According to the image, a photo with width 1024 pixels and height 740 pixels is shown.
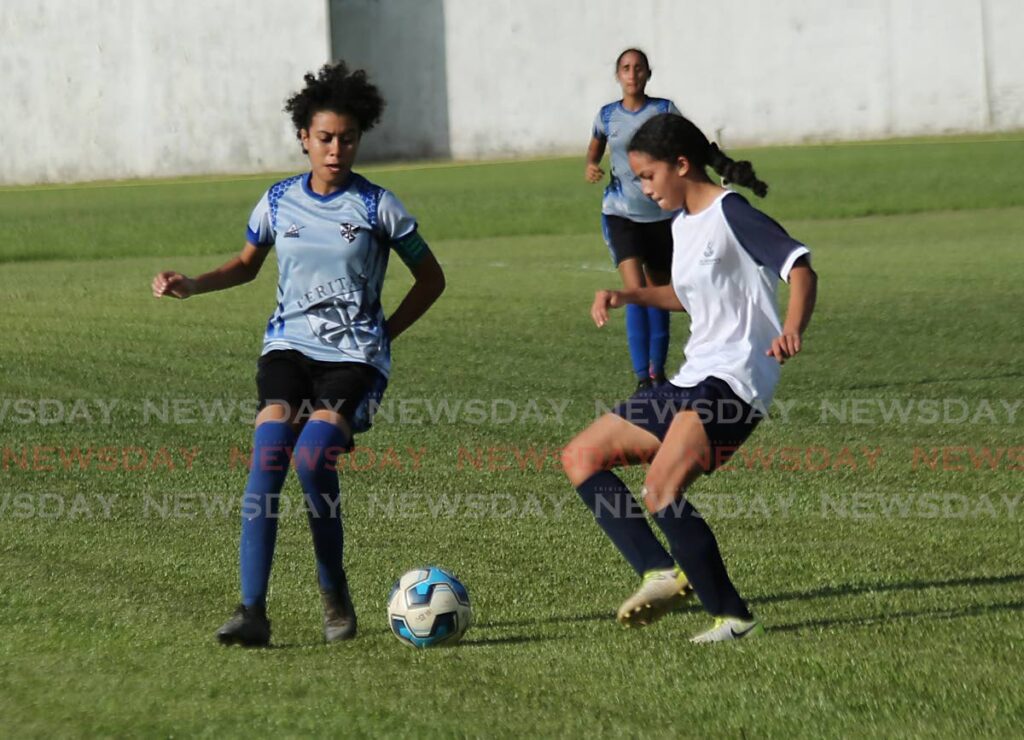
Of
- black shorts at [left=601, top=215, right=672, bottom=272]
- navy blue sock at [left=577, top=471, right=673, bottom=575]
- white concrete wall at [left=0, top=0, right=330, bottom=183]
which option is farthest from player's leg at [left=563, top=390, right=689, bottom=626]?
white concrete wall at [left=0, top=0, right=330, bottom=183]

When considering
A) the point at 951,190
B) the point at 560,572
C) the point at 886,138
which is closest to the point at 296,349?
the point at 560,572

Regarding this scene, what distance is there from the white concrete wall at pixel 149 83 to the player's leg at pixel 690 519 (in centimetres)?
3145

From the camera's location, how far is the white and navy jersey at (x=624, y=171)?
10406 mm

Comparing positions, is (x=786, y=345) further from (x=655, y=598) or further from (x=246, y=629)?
(x=246, y=629)

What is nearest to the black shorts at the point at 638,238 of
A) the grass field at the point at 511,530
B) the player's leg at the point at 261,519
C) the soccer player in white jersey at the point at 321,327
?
the grass field at the point at 511,530

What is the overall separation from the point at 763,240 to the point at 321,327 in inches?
55.0

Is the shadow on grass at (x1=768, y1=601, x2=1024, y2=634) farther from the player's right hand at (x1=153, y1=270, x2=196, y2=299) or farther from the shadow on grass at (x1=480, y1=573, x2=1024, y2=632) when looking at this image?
the player's right hand at (x1=153, y1=270, x2=196, y2=299)

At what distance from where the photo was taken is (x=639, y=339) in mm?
10516

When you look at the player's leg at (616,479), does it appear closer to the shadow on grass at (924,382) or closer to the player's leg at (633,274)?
the player's leg at (633,274)

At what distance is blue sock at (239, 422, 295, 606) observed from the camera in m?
5.03

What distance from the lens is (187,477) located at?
8211mm

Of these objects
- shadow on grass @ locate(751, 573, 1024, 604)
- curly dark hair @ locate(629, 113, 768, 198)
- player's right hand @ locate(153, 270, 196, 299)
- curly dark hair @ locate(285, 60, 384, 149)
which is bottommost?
shadow on grass @ locate(751, 573, 1024, 604)

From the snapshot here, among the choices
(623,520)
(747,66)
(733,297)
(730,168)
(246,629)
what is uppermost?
(747,66)

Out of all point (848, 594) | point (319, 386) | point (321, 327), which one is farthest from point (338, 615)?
point (848, 594)
